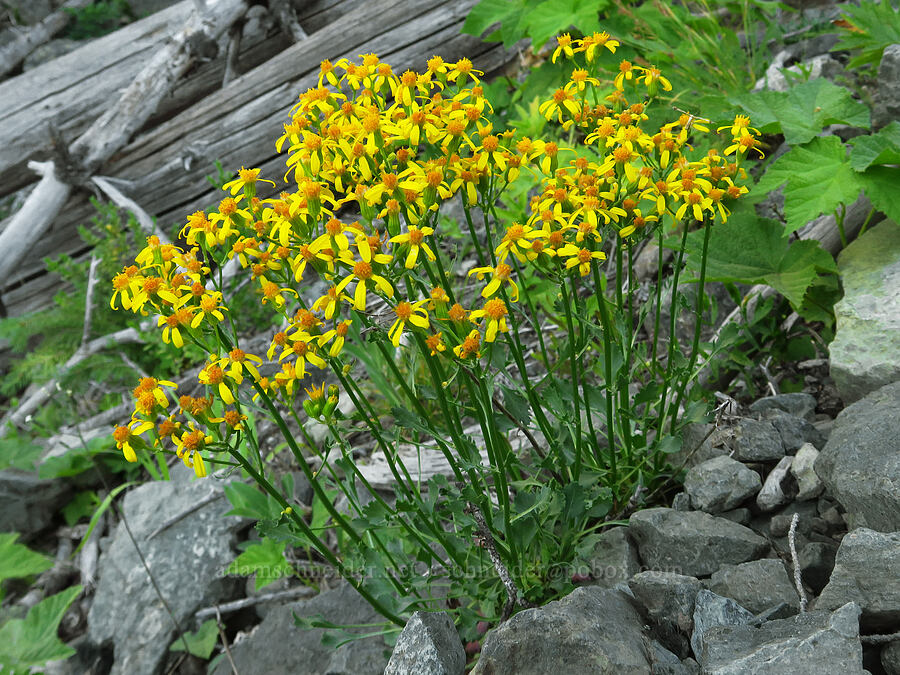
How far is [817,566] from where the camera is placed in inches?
67.7

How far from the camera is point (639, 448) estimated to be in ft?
6.93

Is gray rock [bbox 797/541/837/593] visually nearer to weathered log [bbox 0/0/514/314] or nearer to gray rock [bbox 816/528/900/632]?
gray rock [bbox 816/528/900/632]

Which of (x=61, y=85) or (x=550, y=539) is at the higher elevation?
(x=61, y=85)

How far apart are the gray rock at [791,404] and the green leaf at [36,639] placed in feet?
8.17

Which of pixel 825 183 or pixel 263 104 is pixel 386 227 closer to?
pixel 825 183

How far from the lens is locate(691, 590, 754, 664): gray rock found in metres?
1.59

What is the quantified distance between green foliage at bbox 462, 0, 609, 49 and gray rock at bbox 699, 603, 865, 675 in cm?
264

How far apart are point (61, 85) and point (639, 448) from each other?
537 cm

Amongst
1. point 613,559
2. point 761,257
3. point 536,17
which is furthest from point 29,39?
point 613,559

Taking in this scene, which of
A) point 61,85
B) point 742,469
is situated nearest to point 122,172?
point 61,85

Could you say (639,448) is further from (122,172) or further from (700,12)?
(122,172)

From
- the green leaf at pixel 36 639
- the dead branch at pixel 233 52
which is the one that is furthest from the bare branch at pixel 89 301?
the green leaf at pixel 36 639

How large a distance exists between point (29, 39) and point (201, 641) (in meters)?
6.61

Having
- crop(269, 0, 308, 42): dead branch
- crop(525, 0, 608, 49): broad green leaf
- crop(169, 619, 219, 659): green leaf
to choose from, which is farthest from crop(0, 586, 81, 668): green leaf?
crop(269, 0, 308, 42): dead branch
